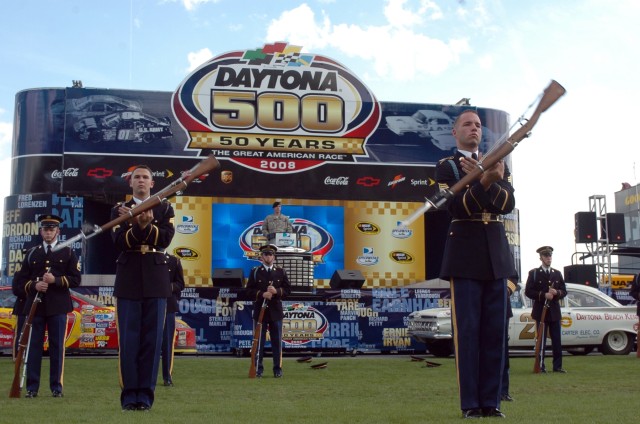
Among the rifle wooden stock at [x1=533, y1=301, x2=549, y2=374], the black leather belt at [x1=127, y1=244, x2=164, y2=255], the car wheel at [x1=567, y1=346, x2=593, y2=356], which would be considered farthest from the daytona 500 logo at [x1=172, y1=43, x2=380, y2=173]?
the black leather belt at [x1=127, y1=244, x2=164, y2=255]

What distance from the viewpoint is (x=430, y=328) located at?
1903 cm

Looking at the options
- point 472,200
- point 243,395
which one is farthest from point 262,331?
point 472,200

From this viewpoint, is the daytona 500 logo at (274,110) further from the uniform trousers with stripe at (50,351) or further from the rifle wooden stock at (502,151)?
the rifle wooden stock at (502,151)

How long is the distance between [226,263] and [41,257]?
1731 cm

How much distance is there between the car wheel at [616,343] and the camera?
20250 millimetres

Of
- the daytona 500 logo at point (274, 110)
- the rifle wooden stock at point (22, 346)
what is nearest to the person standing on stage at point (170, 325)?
the rifle wooden stock at point (22, 346)

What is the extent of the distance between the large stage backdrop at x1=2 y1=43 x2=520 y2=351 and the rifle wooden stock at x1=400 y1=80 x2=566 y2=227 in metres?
20.5

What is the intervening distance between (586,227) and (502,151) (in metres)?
22.6

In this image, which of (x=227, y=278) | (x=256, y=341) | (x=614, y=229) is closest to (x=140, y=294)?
(x=256, y=341)

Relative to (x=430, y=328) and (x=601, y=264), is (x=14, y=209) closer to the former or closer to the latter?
(x=430, y=328)

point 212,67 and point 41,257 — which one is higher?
point 212,67

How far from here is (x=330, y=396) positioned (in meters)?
9.65

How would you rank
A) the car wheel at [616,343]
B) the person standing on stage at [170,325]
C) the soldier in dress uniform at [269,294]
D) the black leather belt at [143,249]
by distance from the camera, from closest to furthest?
1. the black leather belt at [143,249]
2. the person standing on stage at [170,325]
3. the soldier in dress uniform at [269,294]
4. the car wheel at [616,343]

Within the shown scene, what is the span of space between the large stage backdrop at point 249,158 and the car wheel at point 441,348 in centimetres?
756
